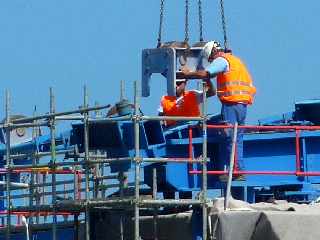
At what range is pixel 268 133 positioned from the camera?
26.0 m

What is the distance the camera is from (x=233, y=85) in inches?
1016

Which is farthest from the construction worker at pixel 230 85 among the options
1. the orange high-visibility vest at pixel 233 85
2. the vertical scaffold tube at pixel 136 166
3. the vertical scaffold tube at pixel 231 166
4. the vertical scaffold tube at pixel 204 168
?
the vertical scaffold tube at pixel 136 166

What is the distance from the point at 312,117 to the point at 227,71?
2481 mm

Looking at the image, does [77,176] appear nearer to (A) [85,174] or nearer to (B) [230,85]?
(A) [85,174]

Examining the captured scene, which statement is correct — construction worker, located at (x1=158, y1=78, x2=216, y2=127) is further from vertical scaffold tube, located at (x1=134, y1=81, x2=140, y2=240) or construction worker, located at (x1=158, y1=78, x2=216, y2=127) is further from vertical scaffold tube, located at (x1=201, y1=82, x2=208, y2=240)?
vertical scaffold tube, located at (x1=134, y1=81, x2=140, y2=240)

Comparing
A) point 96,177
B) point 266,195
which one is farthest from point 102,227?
point 266,195

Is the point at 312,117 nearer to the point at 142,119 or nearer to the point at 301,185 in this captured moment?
the point at 301,185

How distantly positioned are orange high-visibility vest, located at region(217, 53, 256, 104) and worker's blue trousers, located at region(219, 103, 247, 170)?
0.10 m

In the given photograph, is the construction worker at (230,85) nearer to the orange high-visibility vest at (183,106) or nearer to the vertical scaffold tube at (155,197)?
the orange high-visibility vest at (183,106)

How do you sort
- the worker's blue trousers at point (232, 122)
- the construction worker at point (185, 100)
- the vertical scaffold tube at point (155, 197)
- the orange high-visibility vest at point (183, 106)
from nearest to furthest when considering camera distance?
the vertical scaffold tube at point (155, 197)
the worker's blue trousers at point (232, 122)
the construction worker at point (185, 100)
the orange high-visibility vest at point (183, 106)

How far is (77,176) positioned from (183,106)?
7.02ft

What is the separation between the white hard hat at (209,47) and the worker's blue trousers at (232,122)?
924mm

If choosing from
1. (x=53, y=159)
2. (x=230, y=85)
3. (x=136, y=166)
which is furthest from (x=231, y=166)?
(x=53, y=159)

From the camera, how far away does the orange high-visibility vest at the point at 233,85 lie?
25.8 metres
